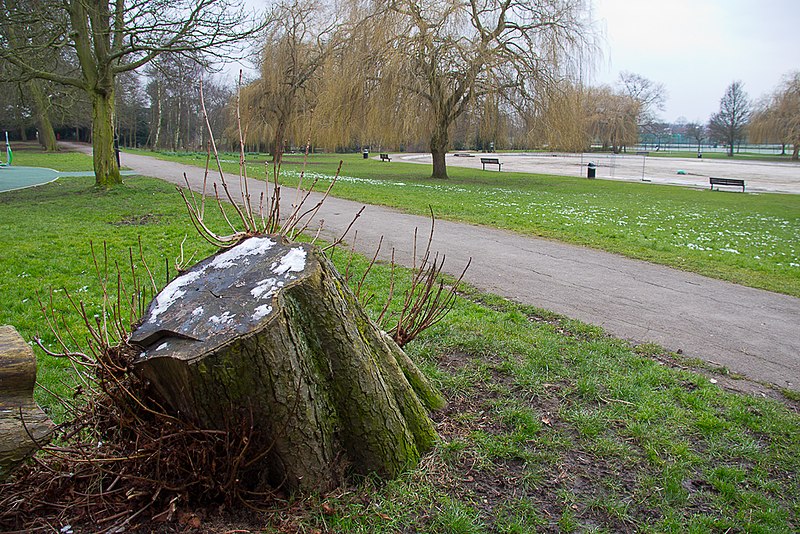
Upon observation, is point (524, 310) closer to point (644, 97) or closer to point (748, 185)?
point (748, 185)

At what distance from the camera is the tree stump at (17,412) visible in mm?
2475

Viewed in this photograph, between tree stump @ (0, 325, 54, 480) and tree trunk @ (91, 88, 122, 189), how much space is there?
16260mm

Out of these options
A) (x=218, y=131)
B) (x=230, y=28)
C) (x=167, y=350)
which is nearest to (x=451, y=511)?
Answer: (x=167, y=350)

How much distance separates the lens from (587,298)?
6.83 m

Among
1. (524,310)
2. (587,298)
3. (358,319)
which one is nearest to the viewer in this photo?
(358,319)

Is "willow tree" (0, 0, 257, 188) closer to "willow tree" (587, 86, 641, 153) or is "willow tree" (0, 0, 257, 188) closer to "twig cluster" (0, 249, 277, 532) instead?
"twig cluster" (0, 249, 277, 532)

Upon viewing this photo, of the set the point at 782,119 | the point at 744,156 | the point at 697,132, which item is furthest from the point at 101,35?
the point at 697,132

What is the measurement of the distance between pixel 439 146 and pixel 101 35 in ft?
48.5

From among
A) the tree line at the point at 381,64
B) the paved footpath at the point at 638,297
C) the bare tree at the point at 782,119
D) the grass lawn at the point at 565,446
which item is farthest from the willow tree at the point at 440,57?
the bare tree at the point at 782,119

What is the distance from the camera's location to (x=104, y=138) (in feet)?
56.8

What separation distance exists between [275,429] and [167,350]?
0.56 m

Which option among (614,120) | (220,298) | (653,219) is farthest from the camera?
(614,120)

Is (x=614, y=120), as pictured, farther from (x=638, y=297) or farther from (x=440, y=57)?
(x=638, y=297)

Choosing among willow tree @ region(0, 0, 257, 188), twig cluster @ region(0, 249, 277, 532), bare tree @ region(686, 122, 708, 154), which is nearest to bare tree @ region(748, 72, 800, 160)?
bare tree @ region(686, 122, 708, 154)
